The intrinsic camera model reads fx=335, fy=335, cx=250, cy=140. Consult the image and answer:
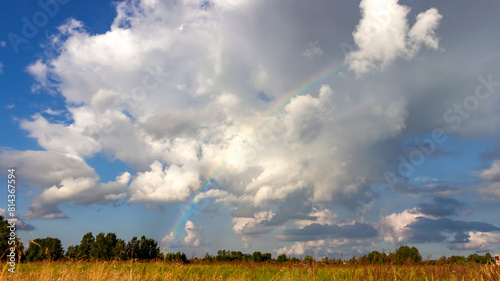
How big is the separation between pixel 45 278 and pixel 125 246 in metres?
78.2

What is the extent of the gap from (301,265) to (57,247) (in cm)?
9089

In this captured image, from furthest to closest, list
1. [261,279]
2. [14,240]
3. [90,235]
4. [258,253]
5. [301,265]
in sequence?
[90,235] < [258,253] < [261,279] < [301,265] < [14,240]

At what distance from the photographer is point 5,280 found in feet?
33.4

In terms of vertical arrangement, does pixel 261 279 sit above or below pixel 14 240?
below

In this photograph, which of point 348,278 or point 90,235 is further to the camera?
point 90,235

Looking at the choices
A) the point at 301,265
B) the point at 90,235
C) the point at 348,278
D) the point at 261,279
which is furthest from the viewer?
the point at 90,235

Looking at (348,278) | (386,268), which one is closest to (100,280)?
(348,278)

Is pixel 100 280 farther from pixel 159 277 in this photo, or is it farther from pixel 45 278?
pixel 159 277

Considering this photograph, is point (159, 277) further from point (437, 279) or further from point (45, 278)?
point (437, 279)

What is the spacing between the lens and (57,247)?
281 feet

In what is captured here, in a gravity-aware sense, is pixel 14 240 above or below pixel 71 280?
above

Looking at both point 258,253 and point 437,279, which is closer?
point 437,279

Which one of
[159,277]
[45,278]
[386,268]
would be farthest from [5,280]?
[386,268]

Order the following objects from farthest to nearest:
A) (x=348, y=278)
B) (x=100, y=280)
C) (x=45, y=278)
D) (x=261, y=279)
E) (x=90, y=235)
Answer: (x=90, y=235), (x=261, y=279), (x=348, y=278), (x=100, y=280), (x=45, y=278)
